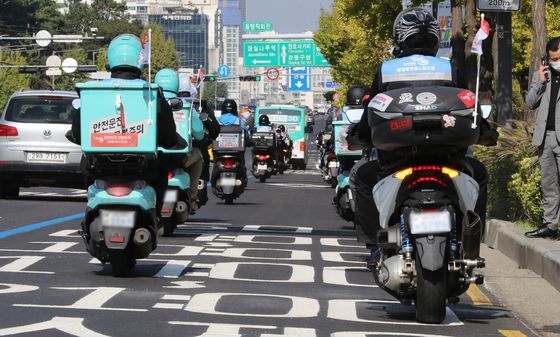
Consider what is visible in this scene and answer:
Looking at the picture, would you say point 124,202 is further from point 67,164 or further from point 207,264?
point 67,164

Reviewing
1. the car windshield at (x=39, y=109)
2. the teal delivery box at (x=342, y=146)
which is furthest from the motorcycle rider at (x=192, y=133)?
the car windshield at (x=39, y=109)

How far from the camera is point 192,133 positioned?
14602mm

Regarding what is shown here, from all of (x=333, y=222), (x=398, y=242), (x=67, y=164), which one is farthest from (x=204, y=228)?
(x=398, y=242)

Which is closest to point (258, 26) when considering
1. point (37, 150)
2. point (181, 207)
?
point (37, 150)

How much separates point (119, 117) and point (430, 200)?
3416mm

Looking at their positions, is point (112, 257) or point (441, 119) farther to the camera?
point (112, 257)

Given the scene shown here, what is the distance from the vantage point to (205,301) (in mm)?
9500

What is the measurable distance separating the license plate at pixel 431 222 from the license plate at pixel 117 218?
3.17 metres

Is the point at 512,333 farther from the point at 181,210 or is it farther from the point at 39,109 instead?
the point at 39,109

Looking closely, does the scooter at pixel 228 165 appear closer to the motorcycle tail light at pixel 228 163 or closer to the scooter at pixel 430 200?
the motorcycle tail light at pixel 228 163

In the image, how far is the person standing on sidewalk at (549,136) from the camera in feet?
42.7

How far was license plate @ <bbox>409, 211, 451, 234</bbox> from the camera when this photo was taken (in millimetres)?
8141

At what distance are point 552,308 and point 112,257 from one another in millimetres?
3227

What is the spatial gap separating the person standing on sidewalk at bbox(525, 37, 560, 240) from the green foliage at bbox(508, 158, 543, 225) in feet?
4.03
